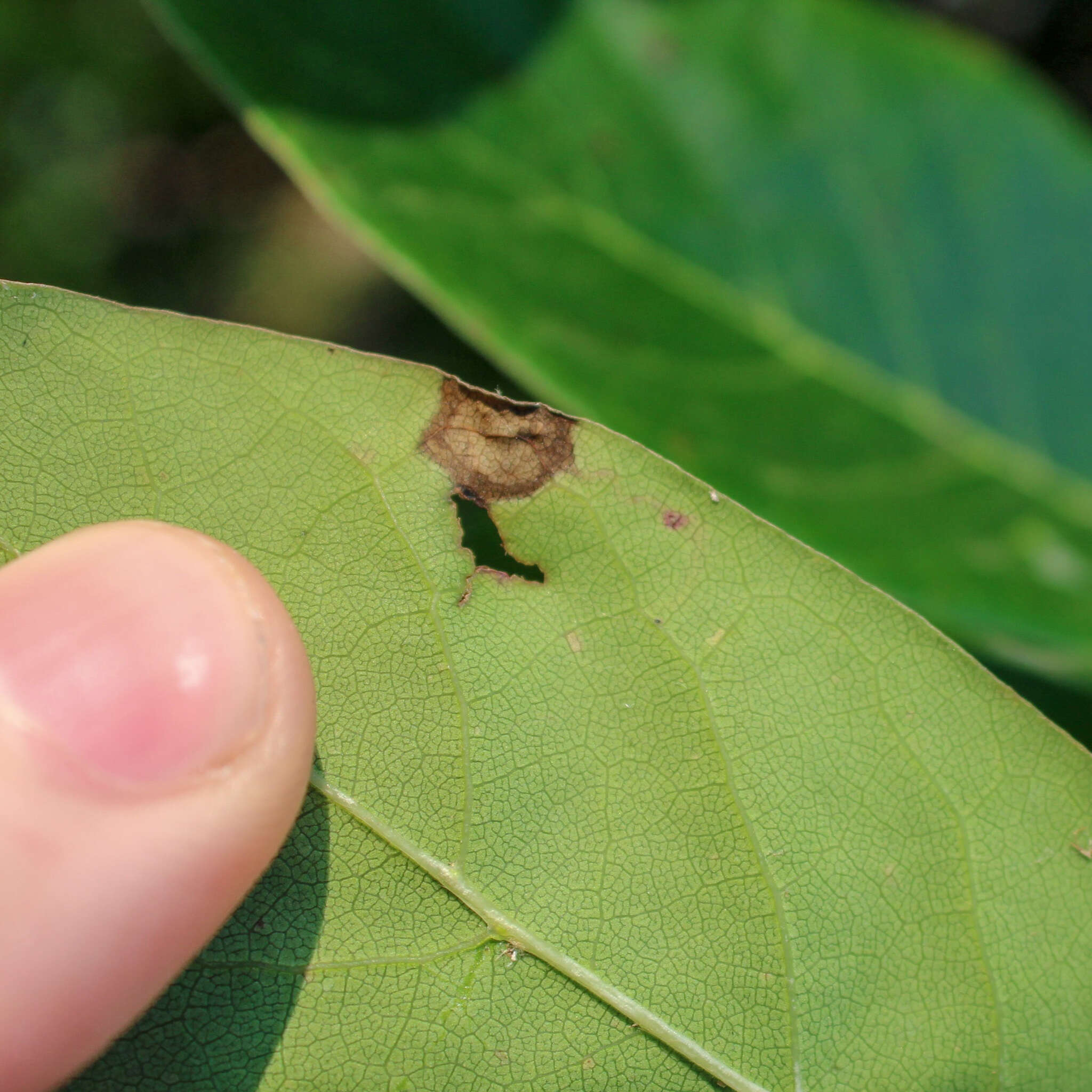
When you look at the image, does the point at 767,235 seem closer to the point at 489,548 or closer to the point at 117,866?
the point at 489,548

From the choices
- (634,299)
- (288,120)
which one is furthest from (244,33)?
(634,299)

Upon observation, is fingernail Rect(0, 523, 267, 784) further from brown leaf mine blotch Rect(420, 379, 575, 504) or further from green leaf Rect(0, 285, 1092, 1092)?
brown leaf mine blotch Rect(420, 379, 575, 504)

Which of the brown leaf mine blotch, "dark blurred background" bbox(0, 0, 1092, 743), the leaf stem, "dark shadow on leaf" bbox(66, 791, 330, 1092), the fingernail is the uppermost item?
the brown leaf mine blotch

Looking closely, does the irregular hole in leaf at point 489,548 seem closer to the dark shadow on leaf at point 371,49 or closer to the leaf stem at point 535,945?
the leaf stem at point 535,945

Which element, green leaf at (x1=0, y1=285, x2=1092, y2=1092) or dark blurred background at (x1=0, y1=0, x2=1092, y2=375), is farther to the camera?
dark blurred background at (x1=0, y1=0, x2=1092, y2=375)

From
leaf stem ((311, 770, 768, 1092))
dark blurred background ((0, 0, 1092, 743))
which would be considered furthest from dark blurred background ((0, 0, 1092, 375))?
leaf stem ((311, 770, 768, 1092))

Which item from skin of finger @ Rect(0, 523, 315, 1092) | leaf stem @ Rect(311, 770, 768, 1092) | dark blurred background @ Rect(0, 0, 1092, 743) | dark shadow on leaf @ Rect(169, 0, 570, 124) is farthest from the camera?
dark blurred background @ Rect(0, 0, 1092, 743)

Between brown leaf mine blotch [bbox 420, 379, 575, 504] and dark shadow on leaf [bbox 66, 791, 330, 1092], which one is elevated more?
brown leaf mine blotch [bbox 420, 379, 575, 504]

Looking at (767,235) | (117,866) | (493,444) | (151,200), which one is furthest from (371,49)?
(151,200)

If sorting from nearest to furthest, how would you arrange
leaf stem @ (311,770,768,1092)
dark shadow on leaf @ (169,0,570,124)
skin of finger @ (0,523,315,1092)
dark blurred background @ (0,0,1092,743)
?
skin of finger @ (0,523,315,1092), leaf stem @ (311,770,768,1092), dark shadow on leaf @ (169,0,570,124), dark blurred background @ (0,0,1092,743)
